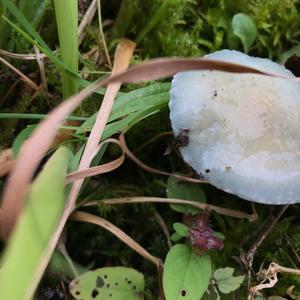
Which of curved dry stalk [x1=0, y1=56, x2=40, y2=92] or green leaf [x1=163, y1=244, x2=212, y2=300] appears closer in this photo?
green leaf [x1=163, y1=244, x2=212, y2=300]

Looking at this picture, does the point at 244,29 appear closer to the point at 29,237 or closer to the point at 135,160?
the point at 135,160

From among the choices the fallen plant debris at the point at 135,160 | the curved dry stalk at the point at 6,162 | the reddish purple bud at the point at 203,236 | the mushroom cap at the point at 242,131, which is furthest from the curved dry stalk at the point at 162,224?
the curved dry stalk at the point at 6,162

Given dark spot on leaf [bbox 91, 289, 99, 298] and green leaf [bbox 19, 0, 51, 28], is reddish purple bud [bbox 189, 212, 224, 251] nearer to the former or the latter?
dark spot on leaf [bbox 91, 289, 99, 298]

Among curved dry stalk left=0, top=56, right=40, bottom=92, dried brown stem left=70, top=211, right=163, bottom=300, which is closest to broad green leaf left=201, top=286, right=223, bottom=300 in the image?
dried brown stem left=70, top=211, right=163, bottom=300

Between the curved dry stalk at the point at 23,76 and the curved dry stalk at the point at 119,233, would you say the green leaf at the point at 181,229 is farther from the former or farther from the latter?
the curved dry stalk at the point at 23,76

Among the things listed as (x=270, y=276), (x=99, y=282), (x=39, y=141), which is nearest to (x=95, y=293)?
(x=99, y=282)

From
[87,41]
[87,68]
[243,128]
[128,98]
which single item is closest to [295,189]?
[243,128]

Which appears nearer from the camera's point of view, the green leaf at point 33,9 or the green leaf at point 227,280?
the green leaf at point 227,280
